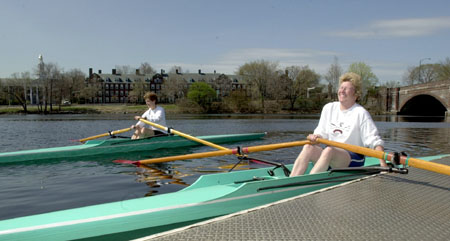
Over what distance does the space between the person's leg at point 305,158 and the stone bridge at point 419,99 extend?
148ft

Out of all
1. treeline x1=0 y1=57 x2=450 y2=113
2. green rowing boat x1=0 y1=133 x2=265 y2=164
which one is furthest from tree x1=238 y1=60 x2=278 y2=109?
green rowing boat x1=0 y1=133 x2=265 y2=164

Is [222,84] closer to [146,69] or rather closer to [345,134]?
[146,69]

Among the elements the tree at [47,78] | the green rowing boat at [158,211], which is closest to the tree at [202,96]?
the tree at [47,78]

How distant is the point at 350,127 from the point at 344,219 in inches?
98.8

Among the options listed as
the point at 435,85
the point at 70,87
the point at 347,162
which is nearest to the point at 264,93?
the point at 435,85

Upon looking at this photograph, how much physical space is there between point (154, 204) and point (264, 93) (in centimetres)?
7475

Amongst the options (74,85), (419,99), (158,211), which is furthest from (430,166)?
(74,85)

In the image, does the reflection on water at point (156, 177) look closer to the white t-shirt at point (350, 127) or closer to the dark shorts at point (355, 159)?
the white t-shirt at point (350, 127)

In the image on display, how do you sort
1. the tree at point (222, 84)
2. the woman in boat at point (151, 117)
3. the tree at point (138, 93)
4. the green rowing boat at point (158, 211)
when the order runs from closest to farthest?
1. the green rowing boat at point (158, 211)
2. the woman in boat at point (151, 117)
3. the tree at point (138, 93)
4. the tree at point (222, 84)

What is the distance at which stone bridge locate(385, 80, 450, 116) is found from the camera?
44219 millimetres

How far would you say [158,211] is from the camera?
13.6ft

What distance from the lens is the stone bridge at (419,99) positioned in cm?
4422

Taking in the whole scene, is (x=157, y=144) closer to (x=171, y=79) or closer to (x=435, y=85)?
(x=435, y=85)

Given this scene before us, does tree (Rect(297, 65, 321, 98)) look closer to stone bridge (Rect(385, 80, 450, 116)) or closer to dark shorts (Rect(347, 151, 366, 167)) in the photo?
stone bridge (Rect(385, 80, 450, 116))
